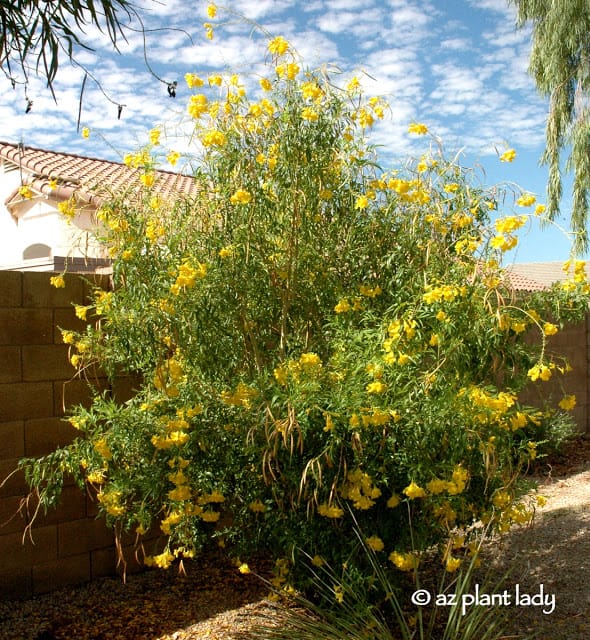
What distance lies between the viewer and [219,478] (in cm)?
348

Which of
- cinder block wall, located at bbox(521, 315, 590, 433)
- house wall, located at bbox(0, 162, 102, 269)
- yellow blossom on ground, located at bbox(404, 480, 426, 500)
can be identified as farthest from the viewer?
house wall, located at bbox(0, 162, 102, 269)

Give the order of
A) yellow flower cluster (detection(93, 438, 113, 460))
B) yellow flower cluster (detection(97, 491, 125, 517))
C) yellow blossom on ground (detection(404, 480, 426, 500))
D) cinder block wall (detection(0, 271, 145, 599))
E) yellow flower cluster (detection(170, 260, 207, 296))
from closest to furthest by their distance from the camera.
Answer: yellow blossom on ground (detection(404, 480, 426, 500)), yellow flower cluster (detection(170, 260, 207, 296)), yellow flower cluster (detection(93, 438, 113, 460)), yellow flower cluster (detection(97, 491, 125, 517)), cinder block wall (detection(0, 271, 145, 599))

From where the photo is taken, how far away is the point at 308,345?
147 inches

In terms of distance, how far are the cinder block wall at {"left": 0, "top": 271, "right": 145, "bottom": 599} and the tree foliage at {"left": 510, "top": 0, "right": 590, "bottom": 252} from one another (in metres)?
11.8

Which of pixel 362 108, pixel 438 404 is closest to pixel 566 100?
pixel 362 108

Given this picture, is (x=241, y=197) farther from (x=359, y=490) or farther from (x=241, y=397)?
(x=359, y=490)

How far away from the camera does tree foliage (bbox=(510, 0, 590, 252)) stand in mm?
13875

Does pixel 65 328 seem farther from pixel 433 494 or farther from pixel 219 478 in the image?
pixel 433 494

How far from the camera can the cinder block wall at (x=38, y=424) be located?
394cm

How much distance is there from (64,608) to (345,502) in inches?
67.1

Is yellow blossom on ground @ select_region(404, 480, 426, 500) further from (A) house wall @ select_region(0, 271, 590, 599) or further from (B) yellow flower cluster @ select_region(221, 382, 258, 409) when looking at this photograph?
(A) house wall @ select_region(0, 271, 590, 599)

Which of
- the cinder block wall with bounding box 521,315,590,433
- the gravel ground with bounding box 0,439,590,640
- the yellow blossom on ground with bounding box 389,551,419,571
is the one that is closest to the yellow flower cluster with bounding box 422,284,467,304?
the yellow blossom on ground with bounding box 389,551,419,571

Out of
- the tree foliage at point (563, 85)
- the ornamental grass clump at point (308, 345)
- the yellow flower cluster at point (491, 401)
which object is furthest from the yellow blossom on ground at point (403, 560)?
Answer: the tree foliage at point (563, 85)

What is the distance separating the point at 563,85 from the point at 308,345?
41.5ft
